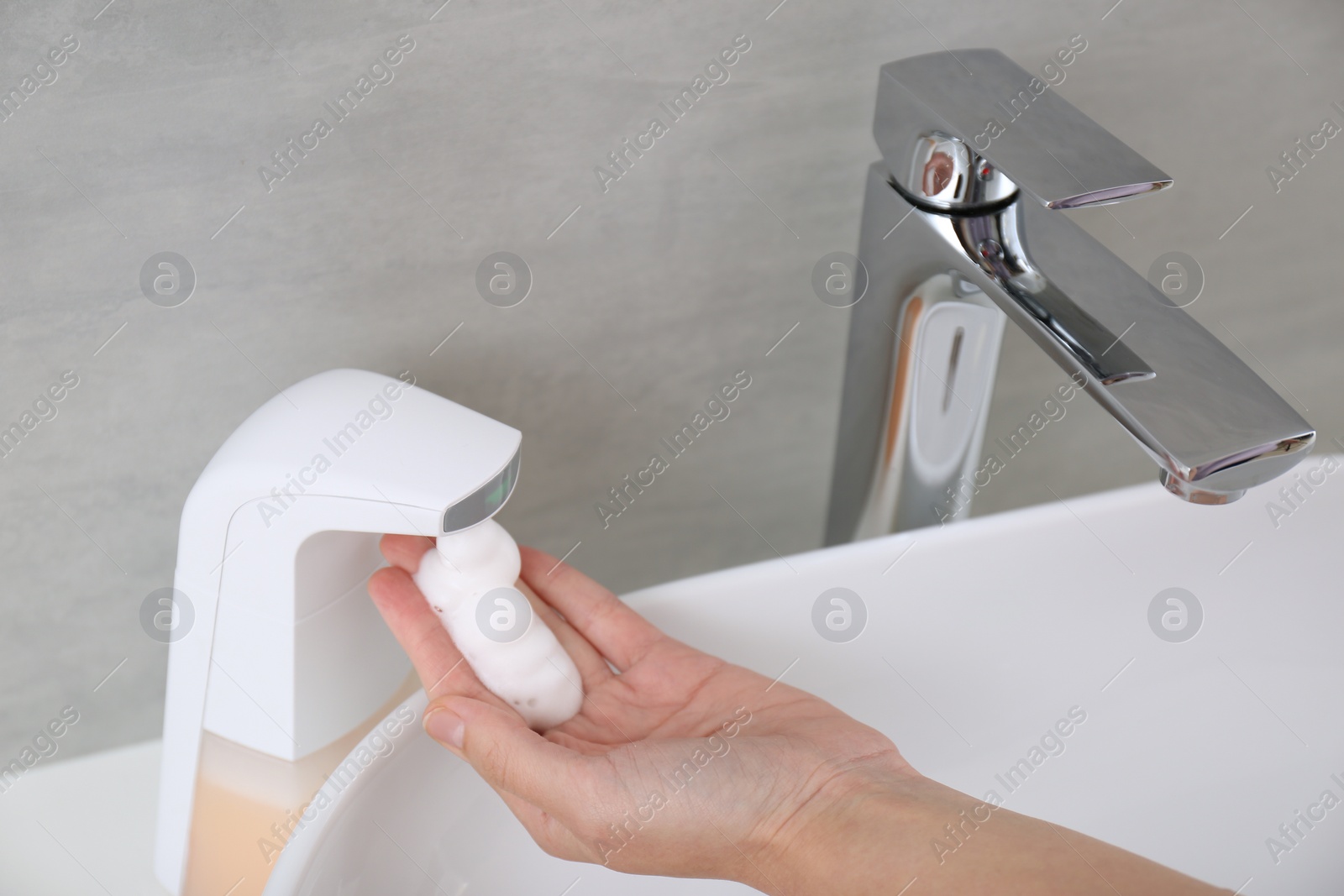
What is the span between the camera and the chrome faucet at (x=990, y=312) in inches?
16.0

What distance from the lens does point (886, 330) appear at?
548mm

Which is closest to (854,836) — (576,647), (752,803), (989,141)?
(752,803)

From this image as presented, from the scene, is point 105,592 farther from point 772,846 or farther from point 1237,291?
point 1237,291

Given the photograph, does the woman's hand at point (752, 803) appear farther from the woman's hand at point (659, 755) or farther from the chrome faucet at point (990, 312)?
the chrome faucet at point (990, 312)

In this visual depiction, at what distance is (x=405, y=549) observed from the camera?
0.47 meters

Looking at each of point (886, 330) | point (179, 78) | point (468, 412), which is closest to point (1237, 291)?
point (886, 330)

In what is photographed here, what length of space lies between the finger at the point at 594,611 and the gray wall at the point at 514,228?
0.13 m

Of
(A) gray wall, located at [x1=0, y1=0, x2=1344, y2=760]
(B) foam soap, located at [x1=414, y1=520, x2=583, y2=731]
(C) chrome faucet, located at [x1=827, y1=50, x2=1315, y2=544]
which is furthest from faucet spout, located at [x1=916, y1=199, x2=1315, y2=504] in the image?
(B) foam soap, located at [x1=414, y1=520, x2=583, y2=731]

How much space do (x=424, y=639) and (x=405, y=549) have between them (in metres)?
0.04

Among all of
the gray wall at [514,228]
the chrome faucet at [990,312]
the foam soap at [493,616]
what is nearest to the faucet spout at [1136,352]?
the chrome faucet at [990,312]

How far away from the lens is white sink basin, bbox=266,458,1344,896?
0.55 metres

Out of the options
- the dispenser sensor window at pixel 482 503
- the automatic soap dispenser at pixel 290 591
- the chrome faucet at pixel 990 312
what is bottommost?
the automatic soap dispenser at pixel 290 591

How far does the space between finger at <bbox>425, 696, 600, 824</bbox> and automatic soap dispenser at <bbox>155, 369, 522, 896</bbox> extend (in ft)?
0.26

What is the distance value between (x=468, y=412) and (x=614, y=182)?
172mm
